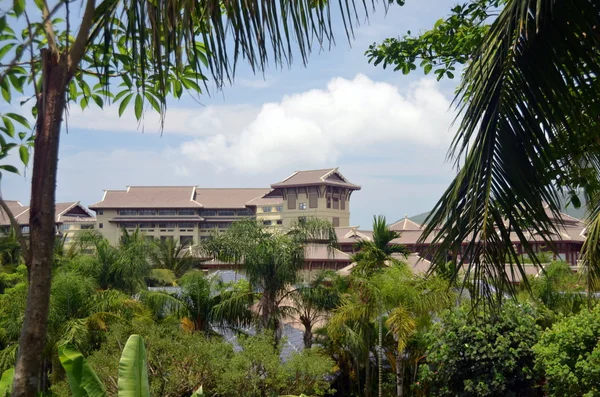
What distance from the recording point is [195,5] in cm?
143

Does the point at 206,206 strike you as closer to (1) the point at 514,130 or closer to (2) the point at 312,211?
(2) the point at 312,211

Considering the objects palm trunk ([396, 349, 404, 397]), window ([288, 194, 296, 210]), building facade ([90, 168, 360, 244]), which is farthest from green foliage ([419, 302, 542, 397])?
window ([288, 194, 296, 210])

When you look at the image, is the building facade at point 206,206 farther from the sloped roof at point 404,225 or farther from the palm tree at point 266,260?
the palm tree at point 266,260

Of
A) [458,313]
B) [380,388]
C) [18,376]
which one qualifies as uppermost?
[18,376]

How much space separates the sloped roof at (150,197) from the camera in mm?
45875

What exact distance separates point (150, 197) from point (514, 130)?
4594 centimetres

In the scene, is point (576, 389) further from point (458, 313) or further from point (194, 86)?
point (194, 86)

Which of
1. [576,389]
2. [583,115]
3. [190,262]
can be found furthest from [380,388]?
[190,262]

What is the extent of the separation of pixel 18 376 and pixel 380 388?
12.9 meters

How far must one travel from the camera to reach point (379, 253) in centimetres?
1623

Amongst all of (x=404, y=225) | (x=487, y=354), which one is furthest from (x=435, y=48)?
(x=404, y=225)

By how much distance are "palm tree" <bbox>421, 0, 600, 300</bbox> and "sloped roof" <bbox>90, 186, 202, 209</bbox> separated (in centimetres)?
4411

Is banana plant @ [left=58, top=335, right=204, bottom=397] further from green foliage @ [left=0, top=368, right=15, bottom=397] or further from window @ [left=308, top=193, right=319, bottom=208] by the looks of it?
window @ [left=308, top=193, right=319, bottom=208]

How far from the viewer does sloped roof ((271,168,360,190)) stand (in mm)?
44694
